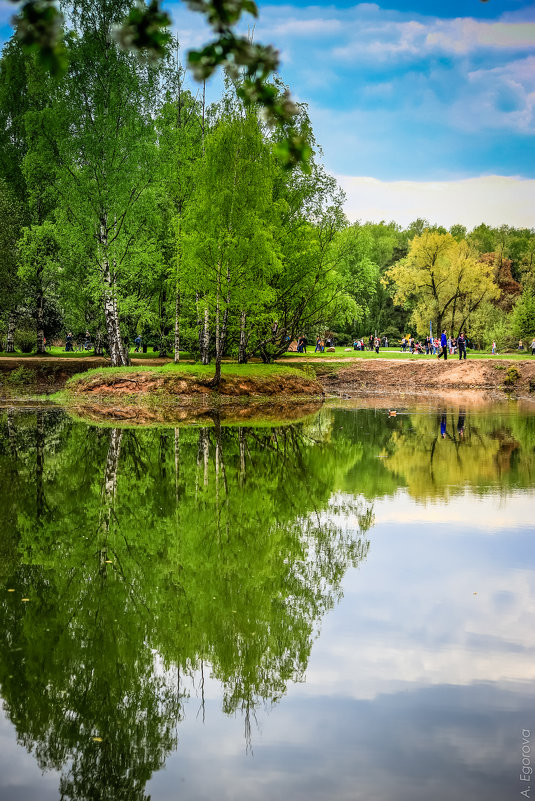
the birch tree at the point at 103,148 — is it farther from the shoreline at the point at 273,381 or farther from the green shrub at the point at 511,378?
the green shrub at the point at 511,378

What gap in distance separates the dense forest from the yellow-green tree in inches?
1049

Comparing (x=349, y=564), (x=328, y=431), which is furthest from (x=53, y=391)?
(x=349, y=564)

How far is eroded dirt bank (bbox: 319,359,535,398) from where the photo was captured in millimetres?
46531

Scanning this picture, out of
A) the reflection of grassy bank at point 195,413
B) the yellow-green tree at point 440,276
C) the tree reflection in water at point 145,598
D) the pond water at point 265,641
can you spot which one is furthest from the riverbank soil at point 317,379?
the yellow-green tree at point 440,276

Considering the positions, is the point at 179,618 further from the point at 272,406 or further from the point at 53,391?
the point at 53,391

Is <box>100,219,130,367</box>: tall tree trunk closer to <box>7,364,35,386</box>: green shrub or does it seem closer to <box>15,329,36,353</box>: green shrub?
<box>7,364,35,386</box>: green shrub

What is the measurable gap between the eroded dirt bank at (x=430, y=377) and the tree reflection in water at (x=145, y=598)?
32.7 metres

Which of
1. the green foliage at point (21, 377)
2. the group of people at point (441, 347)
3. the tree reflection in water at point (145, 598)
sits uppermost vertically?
the group of people at point (441, 347)

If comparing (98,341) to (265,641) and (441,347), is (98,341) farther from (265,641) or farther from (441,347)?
(265,641)

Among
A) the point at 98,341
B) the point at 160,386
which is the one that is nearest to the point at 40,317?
the point at 98,341

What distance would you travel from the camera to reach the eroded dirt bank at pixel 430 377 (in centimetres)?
4653

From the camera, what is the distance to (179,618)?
726cm

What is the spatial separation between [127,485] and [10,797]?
9534 mm

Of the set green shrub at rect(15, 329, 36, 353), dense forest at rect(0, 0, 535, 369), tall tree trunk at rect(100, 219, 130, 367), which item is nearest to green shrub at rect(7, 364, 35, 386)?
dense forest at rect(0, 0, 535, 369)
